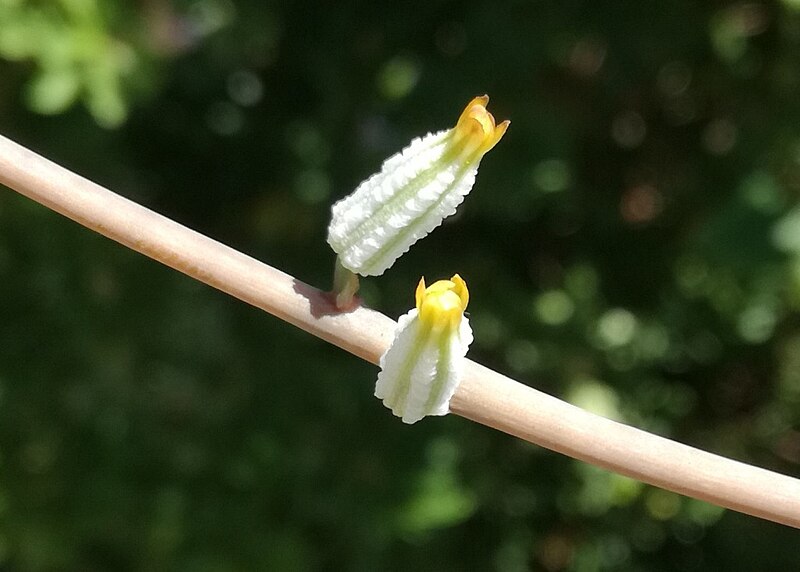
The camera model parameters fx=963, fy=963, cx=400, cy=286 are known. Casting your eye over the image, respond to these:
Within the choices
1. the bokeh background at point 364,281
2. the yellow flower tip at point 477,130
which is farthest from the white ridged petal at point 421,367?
the bokeh background at point 364,281

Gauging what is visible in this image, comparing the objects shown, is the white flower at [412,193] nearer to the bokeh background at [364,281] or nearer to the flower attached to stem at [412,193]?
the flower attached to stem at [412,193]

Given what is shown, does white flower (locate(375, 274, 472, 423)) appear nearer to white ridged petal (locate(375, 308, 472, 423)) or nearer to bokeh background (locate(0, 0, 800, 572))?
white ridged petal (locate(375, 308, 472, 423))

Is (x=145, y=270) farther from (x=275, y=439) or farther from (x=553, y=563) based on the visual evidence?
(x=553, y=563)

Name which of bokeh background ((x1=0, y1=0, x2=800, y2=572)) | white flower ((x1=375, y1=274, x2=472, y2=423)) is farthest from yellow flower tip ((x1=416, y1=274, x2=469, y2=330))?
bokeh background ((x1=0, y1=0, x2=800, y2=572))

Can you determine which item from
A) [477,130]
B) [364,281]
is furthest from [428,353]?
[364,281]

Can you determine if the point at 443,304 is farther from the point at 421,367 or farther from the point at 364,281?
the point at 364,281

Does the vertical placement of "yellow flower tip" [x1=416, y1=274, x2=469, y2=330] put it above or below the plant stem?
below
